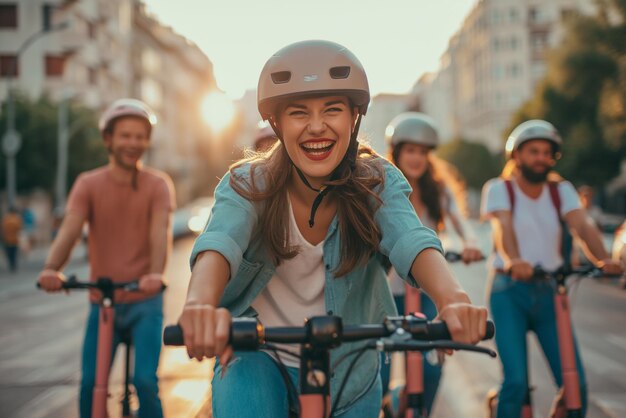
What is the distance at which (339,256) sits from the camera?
2.48 m

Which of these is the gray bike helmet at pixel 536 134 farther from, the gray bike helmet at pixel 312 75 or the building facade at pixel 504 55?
the building facade at pixel 504 55

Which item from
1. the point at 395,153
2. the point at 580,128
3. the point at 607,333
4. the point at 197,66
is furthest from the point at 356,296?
the point at 197,66

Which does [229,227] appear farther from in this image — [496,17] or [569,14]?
[496,17]

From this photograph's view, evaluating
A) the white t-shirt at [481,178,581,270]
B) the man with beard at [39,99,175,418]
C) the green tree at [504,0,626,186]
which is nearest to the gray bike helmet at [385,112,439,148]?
the white t-shirt at [481,178,581,270]

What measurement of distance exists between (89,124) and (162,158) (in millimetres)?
28780

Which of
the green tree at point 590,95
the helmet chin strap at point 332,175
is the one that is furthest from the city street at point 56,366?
the green tree at point 590,95

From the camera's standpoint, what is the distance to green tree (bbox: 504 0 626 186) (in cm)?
2588

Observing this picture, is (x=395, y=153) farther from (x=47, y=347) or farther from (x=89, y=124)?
(x=89, y=124)

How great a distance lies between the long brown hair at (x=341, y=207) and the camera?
2457 mm

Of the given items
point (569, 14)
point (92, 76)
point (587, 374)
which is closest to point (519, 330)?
point (587, 374)

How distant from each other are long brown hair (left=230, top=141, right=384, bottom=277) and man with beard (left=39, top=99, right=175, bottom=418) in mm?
1736

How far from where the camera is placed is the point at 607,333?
31.6ft

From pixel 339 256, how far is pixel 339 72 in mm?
600

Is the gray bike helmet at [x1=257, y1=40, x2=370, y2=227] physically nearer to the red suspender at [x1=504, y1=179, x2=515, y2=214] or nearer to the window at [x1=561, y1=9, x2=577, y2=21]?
the red suspender at [x1=504, y1=179, x2=515, y2=214]
